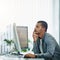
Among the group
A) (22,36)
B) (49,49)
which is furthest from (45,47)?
(22,36)

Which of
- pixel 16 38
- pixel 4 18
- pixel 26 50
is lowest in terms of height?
pixel 26 50

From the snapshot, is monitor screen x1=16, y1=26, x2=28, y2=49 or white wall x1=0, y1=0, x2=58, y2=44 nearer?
monitor screen x1=16, y1=26, x2=28, y2=49

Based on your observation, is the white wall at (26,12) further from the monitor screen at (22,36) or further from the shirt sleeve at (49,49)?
the shirt sleeve at (49,49)

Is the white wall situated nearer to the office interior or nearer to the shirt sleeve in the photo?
the office interior

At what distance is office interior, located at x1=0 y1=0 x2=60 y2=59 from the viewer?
143 inches

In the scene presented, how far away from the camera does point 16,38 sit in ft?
8.41

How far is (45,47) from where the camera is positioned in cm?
269

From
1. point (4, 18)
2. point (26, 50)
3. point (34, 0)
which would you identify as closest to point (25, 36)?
point (26, 50)

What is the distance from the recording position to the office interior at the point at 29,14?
3621 millimetres

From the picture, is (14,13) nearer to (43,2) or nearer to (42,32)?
(43,2)

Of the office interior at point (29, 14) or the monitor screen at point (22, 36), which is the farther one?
the office interior at point (29, 14)

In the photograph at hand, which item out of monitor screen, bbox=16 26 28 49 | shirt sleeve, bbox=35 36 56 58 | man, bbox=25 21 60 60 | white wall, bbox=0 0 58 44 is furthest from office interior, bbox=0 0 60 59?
shirt sleeve, bbox=35 36 56 58

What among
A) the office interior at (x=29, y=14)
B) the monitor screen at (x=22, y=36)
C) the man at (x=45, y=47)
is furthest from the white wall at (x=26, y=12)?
the man at (x=45, y=47)

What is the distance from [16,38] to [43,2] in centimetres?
154
